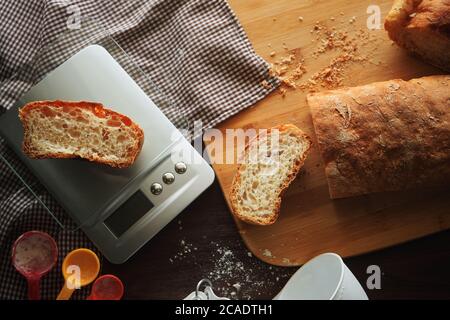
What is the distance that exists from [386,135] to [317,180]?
1.33 feet

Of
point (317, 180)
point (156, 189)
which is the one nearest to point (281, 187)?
point (317, 180)

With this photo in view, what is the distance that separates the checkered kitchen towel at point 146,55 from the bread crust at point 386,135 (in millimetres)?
413

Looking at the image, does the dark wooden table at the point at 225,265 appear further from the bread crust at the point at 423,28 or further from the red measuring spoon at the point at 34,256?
the bread crust at the point at 423,28

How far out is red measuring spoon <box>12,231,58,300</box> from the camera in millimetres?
2391

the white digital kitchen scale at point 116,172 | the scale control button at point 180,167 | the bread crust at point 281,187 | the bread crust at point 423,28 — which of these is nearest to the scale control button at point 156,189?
the white digital kitchen scale at point 116,172

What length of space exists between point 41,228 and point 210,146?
34.9 inches

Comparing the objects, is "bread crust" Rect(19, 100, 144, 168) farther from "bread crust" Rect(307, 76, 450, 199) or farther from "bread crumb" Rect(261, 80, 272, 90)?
"bread crust" Rect(307, 76, 450, 199)

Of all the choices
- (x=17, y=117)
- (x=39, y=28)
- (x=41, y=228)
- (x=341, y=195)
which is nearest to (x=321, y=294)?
(x=341, y=195)

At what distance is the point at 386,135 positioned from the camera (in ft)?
7.77

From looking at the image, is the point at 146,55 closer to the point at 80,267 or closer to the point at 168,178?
the point at 168,178

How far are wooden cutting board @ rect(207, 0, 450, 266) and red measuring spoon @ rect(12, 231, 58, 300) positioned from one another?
0.85 metres

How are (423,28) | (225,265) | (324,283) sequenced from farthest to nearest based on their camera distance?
(225,265), (423,28), (324,283)

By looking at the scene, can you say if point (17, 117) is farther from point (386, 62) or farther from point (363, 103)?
point (386, 62)

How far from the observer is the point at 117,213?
96.3 inches
